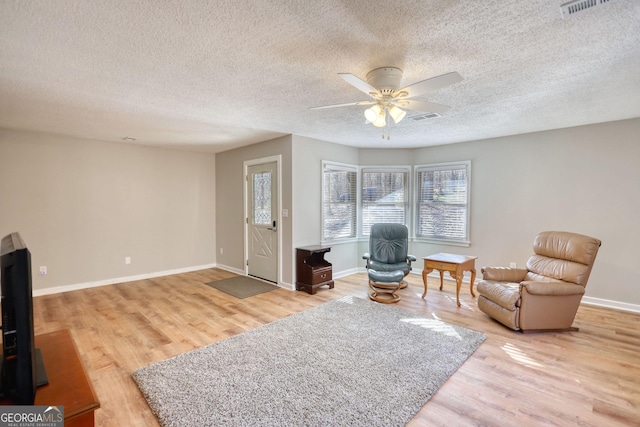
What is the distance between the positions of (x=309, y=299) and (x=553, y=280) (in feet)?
9.78

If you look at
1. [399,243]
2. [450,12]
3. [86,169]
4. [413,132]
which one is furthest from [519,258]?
[86,169]

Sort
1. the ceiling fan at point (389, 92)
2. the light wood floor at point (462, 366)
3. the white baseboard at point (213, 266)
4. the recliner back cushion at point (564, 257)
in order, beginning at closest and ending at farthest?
the light wood floor at point (462, 366), the ceiling fan at point (389, 92), the recliner back cushion at point (564, 257), the white baseboard at point (213, 266)

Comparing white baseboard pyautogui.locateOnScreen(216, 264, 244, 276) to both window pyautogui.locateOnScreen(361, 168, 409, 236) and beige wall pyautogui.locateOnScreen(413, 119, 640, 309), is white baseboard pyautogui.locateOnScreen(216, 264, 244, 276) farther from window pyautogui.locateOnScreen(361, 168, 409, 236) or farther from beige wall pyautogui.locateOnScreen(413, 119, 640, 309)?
beige wall pyautogui.locateOnScreen(413, 119, 640, 309)

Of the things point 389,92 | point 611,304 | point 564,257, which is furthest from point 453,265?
point 389,92

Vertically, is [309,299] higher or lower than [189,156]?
lower

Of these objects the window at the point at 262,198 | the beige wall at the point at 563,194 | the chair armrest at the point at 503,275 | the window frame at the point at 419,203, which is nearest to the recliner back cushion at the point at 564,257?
the chair armrest at the point at 503,275

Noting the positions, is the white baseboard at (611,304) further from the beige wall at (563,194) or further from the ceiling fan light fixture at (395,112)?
the ceiling fan light fixture at (395,112)

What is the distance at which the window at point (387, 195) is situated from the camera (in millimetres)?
5863

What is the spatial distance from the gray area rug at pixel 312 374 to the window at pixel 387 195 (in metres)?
2.70

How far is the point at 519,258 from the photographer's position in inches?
185

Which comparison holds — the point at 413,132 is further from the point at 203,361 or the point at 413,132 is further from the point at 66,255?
the point at 66,255

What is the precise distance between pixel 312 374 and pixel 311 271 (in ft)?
7.20

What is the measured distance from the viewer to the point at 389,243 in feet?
15.9

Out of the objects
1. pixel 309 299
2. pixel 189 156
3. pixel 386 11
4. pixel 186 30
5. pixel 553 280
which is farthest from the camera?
pixel 189 156
